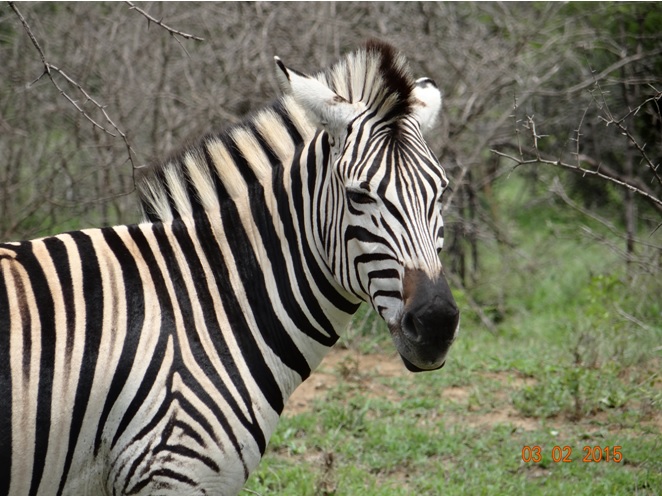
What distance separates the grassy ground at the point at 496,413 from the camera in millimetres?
4945

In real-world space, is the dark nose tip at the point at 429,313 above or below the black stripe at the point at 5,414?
above

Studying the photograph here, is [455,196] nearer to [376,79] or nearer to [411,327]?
[376,79]

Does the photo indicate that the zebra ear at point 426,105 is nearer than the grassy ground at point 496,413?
Yes

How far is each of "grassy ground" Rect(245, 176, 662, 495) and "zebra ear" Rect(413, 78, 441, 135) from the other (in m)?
2.17

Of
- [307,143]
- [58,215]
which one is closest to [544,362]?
Result: [307,143]

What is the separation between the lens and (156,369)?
9.53 feet

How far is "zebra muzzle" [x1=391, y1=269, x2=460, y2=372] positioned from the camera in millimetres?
2760

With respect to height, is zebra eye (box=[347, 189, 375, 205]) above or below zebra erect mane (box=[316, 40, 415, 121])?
below

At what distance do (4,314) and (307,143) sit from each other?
4.66 ft

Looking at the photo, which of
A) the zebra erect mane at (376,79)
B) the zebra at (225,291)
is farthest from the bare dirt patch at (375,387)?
the zebra erect mane at (376,79)

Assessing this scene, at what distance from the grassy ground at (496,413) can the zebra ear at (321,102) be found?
2.24 meters
